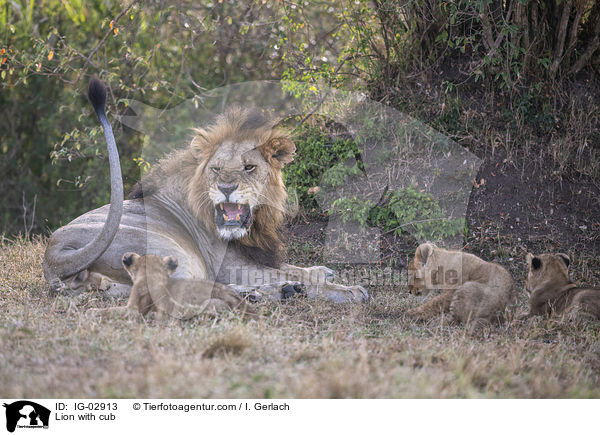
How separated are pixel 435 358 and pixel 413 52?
4.12m

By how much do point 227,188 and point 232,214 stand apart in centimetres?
25

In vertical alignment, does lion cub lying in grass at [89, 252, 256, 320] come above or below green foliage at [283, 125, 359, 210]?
below

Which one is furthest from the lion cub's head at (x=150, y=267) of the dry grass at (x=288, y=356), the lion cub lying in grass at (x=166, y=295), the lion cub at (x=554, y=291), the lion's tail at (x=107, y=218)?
the lion cub at (x=554, y=291)

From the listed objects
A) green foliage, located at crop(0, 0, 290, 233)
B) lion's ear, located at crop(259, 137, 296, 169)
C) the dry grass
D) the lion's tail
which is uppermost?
green foliage, located at crop(0, 0, 290, 233)

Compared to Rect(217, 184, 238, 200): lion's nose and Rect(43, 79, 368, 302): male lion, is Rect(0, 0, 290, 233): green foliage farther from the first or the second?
Rect(217, 184, 238, 200): lion's nose

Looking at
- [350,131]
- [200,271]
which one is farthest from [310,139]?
[200,271]

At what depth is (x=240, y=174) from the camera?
4723mm

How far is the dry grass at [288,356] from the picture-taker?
2.50 metres

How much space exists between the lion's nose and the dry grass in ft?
3.37

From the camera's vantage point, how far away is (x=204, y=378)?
2.57 m
